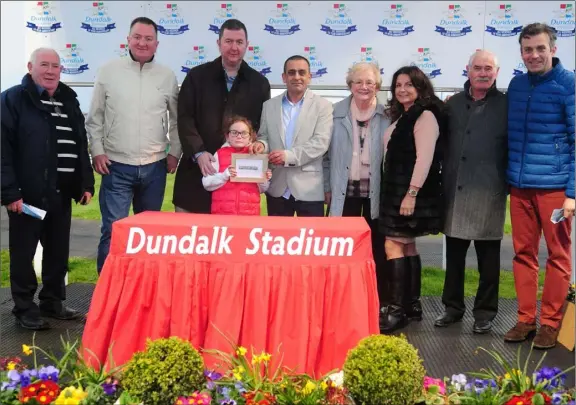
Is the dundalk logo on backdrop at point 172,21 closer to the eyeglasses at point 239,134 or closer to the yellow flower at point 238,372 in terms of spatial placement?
the eyeglasses at point 239,134

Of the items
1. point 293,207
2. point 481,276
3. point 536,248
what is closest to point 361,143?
point 293,207

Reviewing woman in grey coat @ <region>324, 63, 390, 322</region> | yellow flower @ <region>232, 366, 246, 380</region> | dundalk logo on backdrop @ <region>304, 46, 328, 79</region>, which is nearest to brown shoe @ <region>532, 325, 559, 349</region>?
woman in grey coat @ <region>324, 63, 390, 322</region>

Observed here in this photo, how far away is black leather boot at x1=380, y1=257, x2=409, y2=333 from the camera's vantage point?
3.89 m

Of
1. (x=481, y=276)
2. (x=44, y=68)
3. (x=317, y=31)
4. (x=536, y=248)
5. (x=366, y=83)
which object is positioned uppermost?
(x=317, y=31)

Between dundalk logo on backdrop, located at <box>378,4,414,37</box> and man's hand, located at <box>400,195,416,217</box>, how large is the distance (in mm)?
1659

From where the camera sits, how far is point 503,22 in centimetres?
475

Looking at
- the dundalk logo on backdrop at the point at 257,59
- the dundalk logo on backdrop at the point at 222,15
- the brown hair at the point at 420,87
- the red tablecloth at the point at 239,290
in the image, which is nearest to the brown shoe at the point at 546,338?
the red tablecloth at the point at 239,290

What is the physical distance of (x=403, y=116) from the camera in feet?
12.3

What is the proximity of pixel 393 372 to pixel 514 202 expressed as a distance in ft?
6.34

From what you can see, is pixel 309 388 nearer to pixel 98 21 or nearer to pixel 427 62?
pixel 427 62

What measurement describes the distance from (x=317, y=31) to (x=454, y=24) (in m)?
1.05

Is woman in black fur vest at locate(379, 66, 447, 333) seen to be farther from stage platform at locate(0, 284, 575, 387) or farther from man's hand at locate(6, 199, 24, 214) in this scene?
man's hand at locate(6, 199, 24, 214)

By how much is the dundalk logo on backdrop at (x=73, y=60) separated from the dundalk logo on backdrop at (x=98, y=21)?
0.19 meters

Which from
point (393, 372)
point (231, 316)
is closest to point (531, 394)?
point (393, 372)
